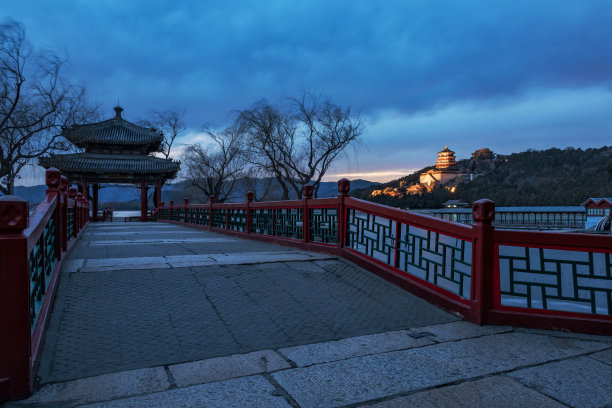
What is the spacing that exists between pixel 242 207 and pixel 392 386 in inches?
295

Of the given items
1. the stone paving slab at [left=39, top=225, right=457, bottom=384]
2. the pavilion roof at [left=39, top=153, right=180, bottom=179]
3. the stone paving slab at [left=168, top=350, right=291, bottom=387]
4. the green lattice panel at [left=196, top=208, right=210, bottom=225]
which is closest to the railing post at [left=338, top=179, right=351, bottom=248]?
the stone paving slab at [left=39, top=225, right=457, bottom=384]

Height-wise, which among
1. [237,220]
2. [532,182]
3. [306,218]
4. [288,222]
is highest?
[532,182]

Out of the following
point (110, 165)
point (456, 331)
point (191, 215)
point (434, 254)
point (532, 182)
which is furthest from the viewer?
point (532, 182)

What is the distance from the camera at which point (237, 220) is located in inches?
390

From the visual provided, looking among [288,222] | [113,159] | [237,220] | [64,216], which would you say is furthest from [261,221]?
[113,159]

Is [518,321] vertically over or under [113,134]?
under

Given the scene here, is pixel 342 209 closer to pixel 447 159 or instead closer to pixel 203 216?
pixel 203 216

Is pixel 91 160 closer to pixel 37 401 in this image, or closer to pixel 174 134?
pixel 174 134

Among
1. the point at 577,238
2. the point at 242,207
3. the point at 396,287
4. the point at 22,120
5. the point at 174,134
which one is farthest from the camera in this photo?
the point at 174,134

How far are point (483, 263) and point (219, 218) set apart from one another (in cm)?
939

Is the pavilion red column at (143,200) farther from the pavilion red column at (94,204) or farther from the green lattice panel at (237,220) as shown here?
the green lattice panel at (237,220)

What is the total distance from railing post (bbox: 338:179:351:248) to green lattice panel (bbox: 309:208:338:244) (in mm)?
183

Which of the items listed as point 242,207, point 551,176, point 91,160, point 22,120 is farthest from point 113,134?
point 551,176

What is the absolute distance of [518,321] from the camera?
331 cm
